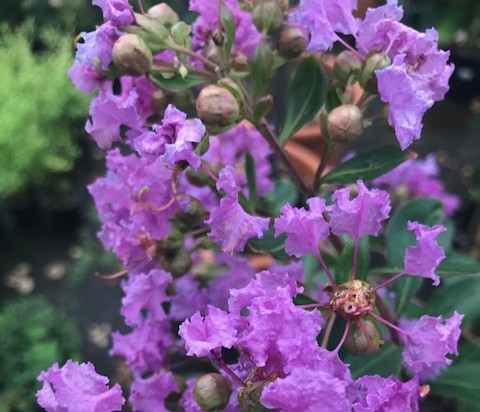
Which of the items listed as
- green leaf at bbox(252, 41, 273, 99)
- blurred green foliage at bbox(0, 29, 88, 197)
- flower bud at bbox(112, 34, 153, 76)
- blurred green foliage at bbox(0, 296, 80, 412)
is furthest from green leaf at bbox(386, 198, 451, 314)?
blurred green foliage at bbox(0, 29, 88, 197)

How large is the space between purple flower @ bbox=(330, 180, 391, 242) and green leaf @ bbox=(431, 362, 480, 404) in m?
0.37

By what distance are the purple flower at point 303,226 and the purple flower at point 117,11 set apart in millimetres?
230

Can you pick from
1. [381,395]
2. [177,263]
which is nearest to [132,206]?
[177,263]

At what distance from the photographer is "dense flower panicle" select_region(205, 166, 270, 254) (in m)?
0.56

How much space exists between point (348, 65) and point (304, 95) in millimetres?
111

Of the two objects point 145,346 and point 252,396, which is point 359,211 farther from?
point 145,346

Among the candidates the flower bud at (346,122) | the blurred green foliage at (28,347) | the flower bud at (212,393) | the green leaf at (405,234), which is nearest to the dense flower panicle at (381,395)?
the flower bud at (212,393)

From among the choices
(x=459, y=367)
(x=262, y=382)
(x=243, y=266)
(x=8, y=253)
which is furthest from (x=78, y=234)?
(x=262, y=382)

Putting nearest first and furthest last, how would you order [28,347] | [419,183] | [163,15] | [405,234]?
[163,15] < [405,234] < [419,183] < [28,347]

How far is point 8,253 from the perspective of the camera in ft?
7.00

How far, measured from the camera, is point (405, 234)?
0.90 metres

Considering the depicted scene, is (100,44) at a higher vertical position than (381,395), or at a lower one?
higher

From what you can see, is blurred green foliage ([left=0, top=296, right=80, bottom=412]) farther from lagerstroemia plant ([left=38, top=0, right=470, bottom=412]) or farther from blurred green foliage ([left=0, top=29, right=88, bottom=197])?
lagerstroemia plant ([left=38, top=0, right=470, bottom=412])

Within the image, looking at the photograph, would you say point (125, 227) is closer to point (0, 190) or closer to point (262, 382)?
point (262, 382)
